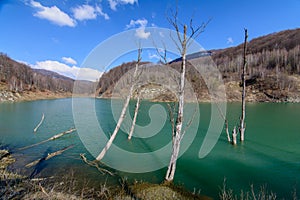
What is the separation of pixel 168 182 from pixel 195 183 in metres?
1.35

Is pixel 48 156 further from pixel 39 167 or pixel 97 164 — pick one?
pixel 97 164

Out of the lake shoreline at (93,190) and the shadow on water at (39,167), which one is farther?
the shadow on water at (39,167)

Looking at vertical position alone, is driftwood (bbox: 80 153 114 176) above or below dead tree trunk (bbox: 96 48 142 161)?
below

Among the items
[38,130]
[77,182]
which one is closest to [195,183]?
[77,182]

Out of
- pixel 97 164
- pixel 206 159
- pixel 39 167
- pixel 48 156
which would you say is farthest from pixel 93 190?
pixel 206 159

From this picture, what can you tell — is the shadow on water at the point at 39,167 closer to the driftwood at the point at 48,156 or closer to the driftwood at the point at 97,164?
the driftwood at the point at 48,156

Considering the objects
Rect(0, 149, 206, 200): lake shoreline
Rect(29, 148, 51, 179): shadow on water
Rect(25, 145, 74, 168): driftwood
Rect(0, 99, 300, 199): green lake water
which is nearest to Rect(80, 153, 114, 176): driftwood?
Rect(0, 99, 300, 199): green lake water

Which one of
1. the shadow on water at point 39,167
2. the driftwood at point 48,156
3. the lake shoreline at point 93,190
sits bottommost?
the shadow on water at point 39,167

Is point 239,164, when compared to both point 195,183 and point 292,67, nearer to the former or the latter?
point 195,183

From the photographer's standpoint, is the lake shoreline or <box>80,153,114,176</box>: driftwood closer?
the lake shoreline

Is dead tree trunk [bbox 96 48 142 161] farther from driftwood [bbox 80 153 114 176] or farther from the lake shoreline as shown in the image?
the lake shoreline

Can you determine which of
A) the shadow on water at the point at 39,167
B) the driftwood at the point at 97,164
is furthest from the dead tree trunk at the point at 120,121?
the shadow on water at the point at 39,167

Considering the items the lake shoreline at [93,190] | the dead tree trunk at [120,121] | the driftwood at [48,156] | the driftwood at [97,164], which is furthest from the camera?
the dead tree trunk at [120,121]

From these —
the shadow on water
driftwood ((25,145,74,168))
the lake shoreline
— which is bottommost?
the shadow on water
